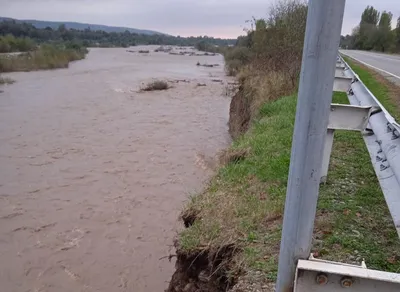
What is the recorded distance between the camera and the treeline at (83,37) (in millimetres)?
79706

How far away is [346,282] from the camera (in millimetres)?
1263

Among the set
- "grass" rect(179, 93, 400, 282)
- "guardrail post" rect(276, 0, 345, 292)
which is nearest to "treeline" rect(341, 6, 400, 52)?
"grass" rect(179, 93, 400, 282)

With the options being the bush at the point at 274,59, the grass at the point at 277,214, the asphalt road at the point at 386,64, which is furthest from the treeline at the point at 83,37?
the grass at the point at 277,214

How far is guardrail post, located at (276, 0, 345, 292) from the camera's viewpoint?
1141mm

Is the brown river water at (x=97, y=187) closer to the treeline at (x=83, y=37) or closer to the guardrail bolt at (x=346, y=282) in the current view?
the guardrail bolt at (x=346, y=282)

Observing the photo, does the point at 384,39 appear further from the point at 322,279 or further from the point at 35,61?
the point at 322,279

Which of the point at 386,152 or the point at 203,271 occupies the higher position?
the point at 386,152

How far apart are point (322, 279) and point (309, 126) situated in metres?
0.54

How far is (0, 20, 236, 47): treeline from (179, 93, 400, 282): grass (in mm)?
40541

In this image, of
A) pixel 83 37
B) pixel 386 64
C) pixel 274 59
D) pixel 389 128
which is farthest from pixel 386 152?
pixel 83 37

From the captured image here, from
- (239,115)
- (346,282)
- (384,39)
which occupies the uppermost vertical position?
(384,39)

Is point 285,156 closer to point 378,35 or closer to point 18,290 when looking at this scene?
point 18,290

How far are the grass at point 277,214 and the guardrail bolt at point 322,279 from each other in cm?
143

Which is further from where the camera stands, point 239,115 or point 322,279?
point 239,115
